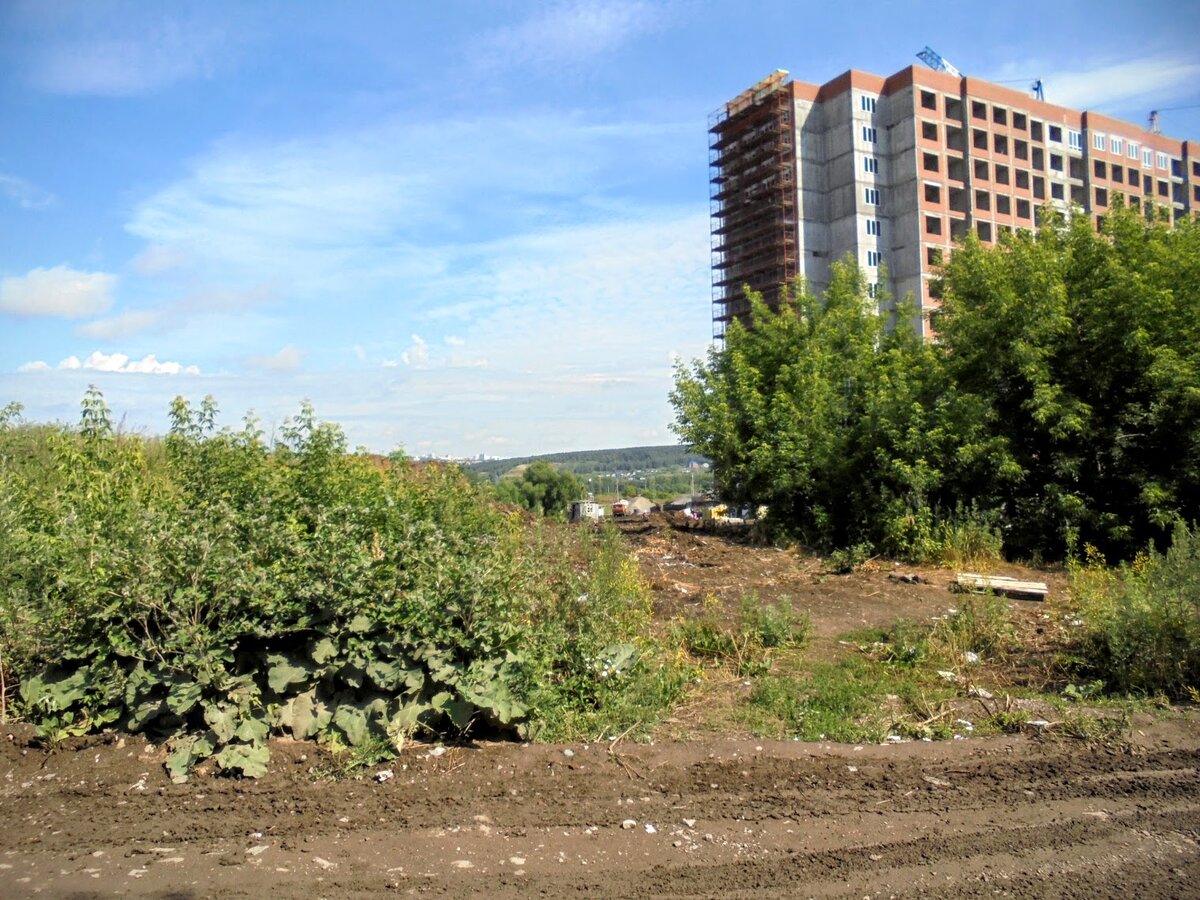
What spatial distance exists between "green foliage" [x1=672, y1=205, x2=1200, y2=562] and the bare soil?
7.58 metres

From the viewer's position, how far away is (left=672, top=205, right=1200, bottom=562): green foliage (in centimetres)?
1249

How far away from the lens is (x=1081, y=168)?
265 ft

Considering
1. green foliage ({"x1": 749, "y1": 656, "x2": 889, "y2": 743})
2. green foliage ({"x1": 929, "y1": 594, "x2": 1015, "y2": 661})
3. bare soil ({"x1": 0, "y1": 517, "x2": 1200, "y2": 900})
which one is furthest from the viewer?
green foliage ({"x1": 929, "y1": 594, "x2": 1015, "y2": 661})

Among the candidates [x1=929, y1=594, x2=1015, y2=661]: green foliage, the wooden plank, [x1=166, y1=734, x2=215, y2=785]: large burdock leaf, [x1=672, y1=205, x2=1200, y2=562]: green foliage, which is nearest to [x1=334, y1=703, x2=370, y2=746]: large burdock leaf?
[x1=166, y1=734, x2=215, y2=785]: large burdock leaf

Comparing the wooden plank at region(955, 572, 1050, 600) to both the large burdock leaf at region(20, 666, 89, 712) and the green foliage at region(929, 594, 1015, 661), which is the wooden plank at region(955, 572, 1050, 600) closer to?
the green foliage at region(929, 594, 1015, 661)

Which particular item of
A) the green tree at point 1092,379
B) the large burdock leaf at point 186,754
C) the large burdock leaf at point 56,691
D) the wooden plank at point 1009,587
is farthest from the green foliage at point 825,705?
the green tree at point 1092,379

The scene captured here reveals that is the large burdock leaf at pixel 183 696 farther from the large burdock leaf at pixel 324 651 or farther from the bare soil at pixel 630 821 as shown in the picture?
the large burdock leaf at pixel 324 651

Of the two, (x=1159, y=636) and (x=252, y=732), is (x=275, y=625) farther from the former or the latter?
(x=1159, y=636)

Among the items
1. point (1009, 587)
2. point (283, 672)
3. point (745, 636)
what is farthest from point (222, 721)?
point (1009, 587)

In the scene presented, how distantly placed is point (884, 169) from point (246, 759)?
75.0 meters

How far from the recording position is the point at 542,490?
10.5 m

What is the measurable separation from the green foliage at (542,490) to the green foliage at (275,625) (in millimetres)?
2150

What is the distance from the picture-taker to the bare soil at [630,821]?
3.86 m

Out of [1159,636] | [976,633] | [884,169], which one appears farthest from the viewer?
[884,169]
